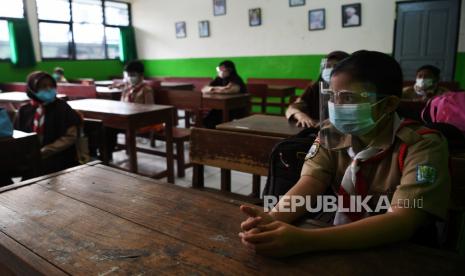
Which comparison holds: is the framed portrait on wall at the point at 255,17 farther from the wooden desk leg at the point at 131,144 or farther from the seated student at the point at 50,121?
the seated student at the point at 50,121

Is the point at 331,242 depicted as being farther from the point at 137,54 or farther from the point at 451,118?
the point at 137,54

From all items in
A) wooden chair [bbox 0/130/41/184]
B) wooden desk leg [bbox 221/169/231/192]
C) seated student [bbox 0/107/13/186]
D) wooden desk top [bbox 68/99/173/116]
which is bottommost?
wooden desk leg [bbox 221/169/231/192]

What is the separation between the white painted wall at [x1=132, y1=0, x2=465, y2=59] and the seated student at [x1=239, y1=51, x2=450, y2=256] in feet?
17.6

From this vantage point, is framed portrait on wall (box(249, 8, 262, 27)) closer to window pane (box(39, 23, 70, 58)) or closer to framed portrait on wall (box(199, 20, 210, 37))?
framed portrait on wall (box(199, 20, 210, 37))

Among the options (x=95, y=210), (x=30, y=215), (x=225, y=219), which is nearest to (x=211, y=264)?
(x=225, y=219)

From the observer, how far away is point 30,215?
1.01 meters

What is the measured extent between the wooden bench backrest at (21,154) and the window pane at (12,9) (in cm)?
610

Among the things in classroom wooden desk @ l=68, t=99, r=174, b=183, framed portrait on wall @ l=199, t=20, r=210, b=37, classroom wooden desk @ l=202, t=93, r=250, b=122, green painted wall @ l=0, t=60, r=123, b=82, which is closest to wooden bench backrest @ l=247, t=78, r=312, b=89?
framed portrait on wall @ l=199, t=20, r=210, b=37

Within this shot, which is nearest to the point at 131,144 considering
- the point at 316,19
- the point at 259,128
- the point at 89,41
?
the point at 259,128

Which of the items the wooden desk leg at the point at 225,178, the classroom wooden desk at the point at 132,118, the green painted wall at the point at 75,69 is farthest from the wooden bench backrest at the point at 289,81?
the wooden desk leg at the point at 225,178

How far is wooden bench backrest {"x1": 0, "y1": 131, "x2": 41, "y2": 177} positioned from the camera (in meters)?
1.85

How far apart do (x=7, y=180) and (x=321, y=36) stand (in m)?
5.51

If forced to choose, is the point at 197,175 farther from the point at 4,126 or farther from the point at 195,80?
the point at 195,80

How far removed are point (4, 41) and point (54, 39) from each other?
39.3 inches
